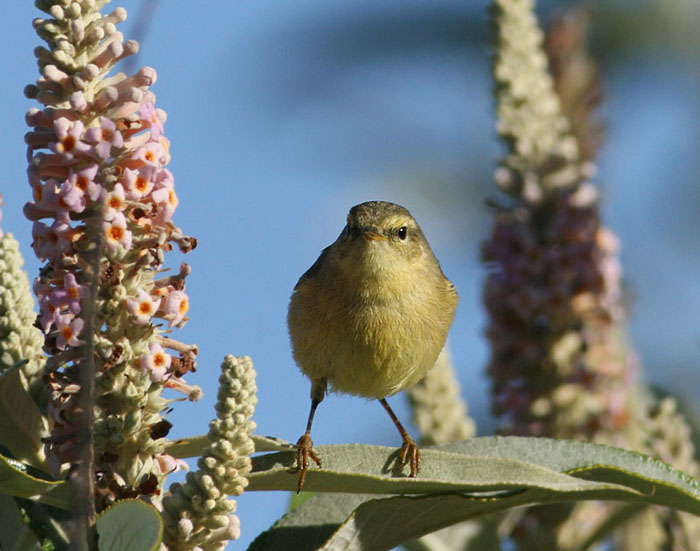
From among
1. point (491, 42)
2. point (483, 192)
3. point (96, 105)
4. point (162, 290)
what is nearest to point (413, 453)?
point (162, 290)

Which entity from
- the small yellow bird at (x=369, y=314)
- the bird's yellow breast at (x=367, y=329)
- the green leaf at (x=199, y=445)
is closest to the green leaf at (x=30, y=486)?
the green leaf at (x=199, y=445)

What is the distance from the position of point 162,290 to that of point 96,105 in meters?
0.41

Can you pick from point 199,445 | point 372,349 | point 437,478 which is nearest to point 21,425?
point 199,445

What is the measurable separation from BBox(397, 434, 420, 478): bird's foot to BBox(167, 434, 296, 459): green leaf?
0.28 metres

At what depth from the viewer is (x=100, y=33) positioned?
2287 mm

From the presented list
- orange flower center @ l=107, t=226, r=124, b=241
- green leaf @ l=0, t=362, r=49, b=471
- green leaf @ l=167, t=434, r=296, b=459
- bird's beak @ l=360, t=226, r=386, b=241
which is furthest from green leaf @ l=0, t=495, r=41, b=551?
bird's beak @ l=360, t=226, r=386, b=241

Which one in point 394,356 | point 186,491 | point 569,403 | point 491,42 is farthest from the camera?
point 491,42

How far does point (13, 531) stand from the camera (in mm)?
2287

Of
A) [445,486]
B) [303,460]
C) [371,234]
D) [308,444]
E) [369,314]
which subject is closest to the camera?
[445,486]

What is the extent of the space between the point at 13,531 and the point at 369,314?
2073 mm

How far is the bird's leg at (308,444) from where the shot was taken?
7.44ft

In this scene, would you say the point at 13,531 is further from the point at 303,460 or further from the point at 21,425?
the point at 303,460

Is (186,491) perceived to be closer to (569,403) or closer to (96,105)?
(96,105)

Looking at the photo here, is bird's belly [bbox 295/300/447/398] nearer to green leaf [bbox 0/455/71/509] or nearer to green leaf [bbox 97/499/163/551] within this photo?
green leaf [bbox 0/455/71/509]
